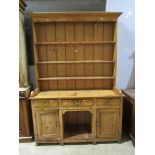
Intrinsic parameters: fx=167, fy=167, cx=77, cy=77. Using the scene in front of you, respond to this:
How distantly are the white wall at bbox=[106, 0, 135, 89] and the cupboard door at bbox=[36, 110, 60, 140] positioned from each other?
1.20 meters

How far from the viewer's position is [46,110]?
233 cm

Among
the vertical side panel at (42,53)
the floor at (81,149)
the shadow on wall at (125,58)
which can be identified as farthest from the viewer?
the shadow on wall at (125,58)

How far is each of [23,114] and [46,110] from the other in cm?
37

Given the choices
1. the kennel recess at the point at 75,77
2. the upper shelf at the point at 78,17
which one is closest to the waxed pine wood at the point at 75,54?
the kennel recess at the point at 75,77

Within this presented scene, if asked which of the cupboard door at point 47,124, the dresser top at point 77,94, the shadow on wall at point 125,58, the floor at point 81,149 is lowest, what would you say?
the floor at point 81,149

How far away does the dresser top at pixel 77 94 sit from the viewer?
2311mm

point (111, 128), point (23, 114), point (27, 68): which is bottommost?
point (111, 128)

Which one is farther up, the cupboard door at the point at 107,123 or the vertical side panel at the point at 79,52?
the vertical side panel at the point at 79,52

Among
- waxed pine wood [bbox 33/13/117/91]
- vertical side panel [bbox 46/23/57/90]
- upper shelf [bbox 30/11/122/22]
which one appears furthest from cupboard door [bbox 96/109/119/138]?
upper shelf [bbox 30/11/122/22]

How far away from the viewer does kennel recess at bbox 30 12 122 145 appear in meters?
2.32

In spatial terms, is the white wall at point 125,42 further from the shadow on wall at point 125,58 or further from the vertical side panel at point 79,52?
the vertical side panel at point 79,52
